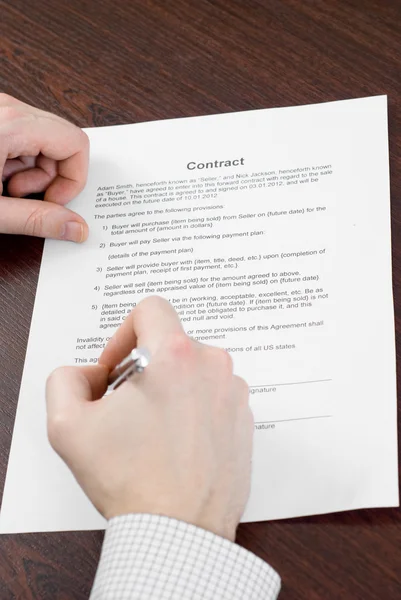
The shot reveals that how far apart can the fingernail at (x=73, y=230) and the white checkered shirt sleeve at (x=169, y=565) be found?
13.3 inches

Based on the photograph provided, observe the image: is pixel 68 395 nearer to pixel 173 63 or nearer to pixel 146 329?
pixel 146 329

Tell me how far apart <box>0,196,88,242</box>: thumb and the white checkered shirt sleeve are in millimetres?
343

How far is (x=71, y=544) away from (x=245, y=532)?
0.15 m

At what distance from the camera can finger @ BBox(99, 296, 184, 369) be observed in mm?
618

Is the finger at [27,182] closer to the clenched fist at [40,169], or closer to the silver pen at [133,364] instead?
the clenched fist at [40,169]

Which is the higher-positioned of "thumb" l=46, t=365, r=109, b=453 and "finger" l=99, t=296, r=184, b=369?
"finger" l=99, t=296, r=184, b=369

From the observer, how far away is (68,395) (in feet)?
2.03

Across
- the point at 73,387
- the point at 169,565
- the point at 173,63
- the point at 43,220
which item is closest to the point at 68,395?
the point at 73,387

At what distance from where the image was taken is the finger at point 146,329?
618 millimetres

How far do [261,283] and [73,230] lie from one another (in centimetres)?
21

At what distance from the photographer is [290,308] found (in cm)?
72

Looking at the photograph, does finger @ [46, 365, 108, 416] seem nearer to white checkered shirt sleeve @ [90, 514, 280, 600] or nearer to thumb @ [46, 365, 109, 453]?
thumb @ [46, 365, 109, 453]

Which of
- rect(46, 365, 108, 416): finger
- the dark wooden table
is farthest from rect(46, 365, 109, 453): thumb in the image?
the dark wooden table

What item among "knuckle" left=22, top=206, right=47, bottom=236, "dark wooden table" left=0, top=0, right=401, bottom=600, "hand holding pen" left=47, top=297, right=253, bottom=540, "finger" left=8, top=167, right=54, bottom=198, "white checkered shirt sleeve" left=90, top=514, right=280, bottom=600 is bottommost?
"white checkered shirt sleeve" left=90, top=514, right=280, bottom=600
